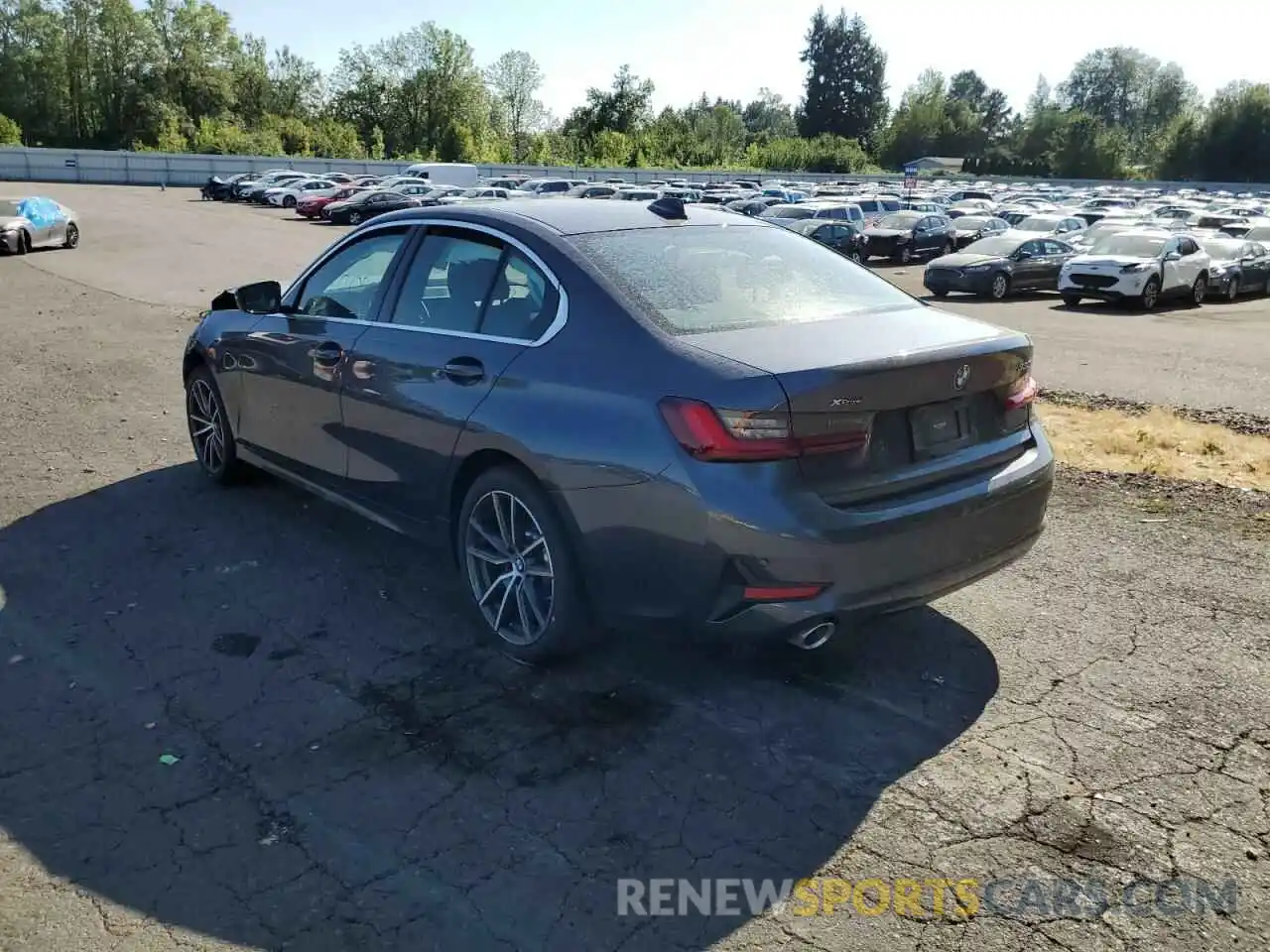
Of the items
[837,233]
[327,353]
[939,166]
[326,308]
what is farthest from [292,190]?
[939,166]

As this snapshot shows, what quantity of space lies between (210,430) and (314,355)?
1.67 meters

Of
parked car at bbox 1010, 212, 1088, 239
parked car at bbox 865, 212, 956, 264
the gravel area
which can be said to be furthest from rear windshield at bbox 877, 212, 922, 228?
the gravel area

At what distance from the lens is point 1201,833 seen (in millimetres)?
3098

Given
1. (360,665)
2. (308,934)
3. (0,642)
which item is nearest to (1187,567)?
(360,665)

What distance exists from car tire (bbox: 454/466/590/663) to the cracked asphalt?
168 mm

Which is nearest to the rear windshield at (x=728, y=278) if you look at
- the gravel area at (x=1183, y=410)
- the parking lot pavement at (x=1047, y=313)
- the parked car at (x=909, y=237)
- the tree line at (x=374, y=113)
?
the gravel area at (x=1183, y=410)

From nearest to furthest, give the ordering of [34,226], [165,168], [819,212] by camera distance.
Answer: [34,226] → [819,212] → [165,168]

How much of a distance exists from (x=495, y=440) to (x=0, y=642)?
7.40ft

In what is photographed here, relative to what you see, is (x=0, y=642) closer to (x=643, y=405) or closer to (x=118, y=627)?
(x=118, y=627)

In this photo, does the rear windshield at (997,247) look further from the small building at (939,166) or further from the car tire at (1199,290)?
the small building at (939,166)

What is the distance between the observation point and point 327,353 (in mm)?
5047

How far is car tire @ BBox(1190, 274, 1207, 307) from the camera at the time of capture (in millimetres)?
21219

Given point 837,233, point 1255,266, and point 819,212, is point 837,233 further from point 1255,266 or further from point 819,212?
point 1255,266

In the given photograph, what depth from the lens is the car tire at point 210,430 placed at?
20.4ft
